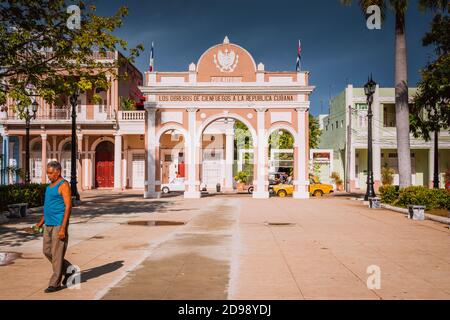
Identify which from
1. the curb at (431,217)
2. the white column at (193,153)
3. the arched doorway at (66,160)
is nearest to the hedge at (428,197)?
the curb at (431,217)

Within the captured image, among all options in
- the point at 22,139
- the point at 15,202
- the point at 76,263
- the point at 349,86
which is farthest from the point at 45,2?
the point at 349,86

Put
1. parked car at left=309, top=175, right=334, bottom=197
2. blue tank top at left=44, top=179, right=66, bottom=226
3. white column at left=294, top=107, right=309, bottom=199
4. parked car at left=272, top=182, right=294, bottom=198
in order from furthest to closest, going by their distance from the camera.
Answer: parked car at left=309, top=175, right=334, bottom=197, parked car at left=272, top=182, right=294, bottom=198, white column at left=294, top=107, right=309, bottom=199, blue tank top at left=44, top=179, right=66, bottom=226

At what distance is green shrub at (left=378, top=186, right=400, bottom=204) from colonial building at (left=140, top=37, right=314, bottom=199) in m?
6.61

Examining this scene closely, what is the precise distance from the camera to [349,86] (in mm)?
41625

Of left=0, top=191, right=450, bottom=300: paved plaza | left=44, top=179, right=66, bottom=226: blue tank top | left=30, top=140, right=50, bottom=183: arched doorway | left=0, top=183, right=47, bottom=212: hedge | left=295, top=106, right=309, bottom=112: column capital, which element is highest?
left=295, top=106, right=309, bottom=112: column capital

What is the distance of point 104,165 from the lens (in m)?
40.0

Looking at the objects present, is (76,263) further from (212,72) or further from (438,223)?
(212,72)

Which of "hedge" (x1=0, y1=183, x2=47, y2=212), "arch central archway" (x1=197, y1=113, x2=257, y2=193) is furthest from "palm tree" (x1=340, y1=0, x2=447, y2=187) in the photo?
"arch central archway" (x1=197, y1=113, x2=257, y2=193)

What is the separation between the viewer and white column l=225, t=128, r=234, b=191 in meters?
39.9

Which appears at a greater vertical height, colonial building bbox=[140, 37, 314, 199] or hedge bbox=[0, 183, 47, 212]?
colonial building bbox=[140, 37, 314, 199]

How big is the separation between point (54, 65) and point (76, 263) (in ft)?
29.2

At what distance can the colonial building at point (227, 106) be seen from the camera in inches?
1168

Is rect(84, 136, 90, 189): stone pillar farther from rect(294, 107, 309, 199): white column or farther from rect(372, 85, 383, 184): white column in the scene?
rect(372, 85, 383, 184): white column

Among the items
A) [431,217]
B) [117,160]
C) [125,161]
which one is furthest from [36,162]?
[431,217]
